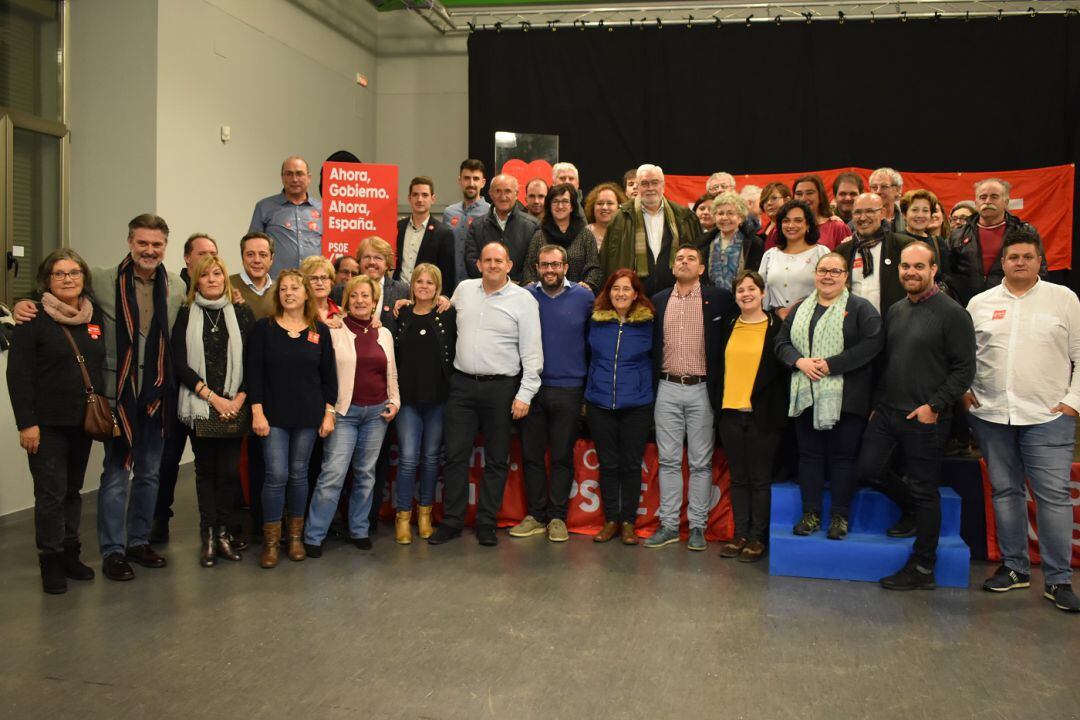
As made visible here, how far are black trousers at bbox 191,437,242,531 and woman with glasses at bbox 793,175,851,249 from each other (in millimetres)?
3299

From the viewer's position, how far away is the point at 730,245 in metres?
4.99

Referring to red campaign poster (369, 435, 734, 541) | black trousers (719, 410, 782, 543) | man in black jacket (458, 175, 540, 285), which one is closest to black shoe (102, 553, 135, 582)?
red campaign poster (369, 435, 734, 541)

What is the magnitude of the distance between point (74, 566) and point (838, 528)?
3614mm

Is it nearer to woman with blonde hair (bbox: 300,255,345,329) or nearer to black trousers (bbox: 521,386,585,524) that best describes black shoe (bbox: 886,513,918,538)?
black trousers (bbox: 521,386,585,524)

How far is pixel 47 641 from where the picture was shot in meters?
3.34

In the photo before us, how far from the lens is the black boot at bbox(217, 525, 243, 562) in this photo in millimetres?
4417

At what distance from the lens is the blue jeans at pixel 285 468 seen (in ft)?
14.2

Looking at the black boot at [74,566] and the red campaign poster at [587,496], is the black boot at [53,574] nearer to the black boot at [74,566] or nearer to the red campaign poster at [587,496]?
the black boot at [74,566]

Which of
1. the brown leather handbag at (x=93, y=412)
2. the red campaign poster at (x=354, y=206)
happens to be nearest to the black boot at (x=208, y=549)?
the brown leather handbag at (x=93, y=412)

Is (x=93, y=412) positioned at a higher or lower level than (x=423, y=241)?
lower

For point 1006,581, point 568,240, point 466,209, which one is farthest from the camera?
point 466,209

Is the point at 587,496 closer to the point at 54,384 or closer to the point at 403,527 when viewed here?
the point at 403,527

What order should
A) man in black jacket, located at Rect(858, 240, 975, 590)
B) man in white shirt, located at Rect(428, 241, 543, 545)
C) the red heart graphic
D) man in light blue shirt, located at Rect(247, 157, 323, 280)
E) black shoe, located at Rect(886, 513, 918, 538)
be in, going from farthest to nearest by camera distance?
the red heart graphic → man in light blue shirt, located at Rect(247, 157, 323, 280) → man in white shirt, located at Rect(428, 241, 543, 545) → black shoe, located at Rect(886, 513, 918, 538) → man in black jacket, located at Rect(858, 240, 975, 590)

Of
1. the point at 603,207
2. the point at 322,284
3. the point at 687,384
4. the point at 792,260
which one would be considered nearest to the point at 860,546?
the point at 687,384
